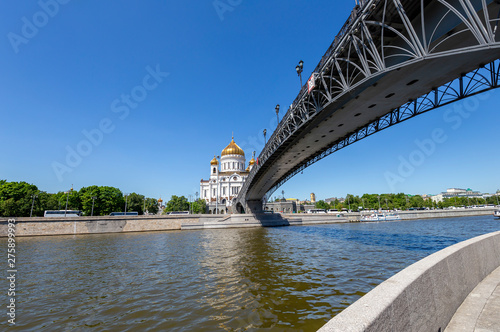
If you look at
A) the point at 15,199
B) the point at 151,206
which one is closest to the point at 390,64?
the point at 15,199

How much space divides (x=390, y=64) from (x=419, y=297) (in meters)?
12.1

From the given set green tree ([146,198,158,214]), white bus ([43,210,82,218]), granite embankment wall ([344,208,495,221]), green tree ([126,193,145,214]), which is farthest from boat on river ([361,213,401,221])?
green tree ([146,198,158,214])

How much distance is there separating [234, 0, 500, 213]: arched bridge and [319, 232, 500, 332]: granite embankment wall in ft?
19.7

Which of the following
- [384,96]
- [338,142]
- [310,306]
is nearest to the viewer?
[310,306]

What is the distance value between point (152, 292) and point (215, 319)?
355 centimetres

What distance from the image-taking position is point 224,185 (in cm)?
8388

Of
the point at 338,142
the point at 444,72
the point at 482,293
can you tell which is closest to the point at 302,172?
the point at 338,142

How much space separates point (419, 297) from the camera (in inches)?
112

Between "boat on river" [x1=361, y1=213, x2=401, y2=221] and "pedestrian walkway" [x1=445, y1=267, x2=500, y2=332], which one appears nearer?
"pedestrian walkway" [x1=445, y1=267, x2=500, y2=332]

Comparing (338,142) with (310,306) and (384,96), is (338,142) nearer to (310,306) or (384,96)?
(384,96)

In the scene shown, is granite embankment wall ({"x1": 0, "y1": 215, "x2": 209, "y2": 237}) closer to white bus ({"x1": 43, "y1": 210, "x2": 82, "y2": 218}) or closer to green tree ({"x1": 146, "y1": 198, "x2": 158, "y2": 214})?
white bus ({"x1": 43, "y1": 210, "x2": 82, "y2": 218})

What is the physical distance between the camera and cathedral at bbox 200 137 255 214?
82.5m

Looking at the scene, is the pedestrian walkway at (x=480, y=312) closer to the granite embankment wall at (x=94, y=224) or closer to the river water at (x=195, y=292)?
the river water at (x=195, y=292)

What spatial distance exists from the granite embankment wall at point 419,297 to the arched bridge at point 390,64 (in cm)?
599
